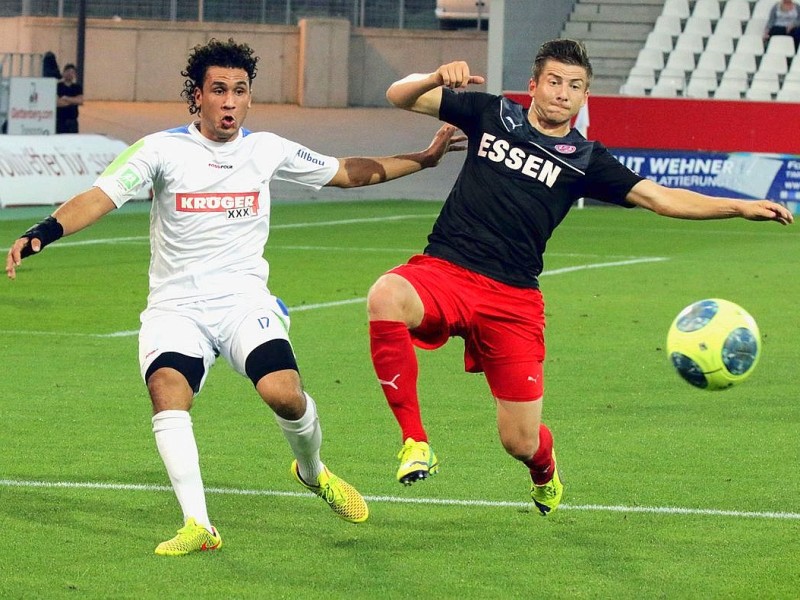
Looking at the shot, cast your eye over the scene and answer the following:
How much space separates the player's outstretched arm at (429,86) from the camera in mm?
6758

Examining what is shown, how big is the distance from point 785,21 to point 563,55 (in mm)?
26262

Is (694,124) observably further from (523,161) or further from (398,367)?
(398,367)

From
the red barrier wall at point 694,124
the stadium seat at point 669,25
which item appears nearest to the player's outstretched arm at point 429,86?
the red barrier wall at point 694,124

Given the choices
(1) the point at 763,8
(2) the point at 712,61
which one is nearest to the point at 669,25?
(2) the point at 712,61

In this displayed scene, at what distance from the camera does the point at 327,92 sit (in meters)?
46.3

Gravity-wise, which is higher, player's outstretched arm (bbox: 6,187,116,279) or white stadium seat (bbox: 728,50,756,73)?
white stadium seat (bbox: 728,50,756,73)

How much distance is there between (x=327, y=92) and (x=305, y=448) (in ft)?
131

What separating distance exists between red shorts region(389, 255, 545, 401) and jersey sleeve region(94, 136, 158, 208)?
110cm

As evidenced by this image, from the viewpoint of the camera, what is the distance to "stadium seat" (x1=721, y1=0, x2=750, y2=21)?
3353cm

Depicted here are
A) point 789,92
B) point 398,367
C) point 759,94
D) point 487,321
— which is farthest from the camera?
point 759,94

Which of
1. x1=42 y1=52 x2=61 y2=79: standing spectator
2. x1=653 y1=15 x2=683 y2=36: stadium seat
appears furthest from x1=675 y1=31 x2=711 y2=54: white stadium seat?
x1=42 y1=52 x2=61 y2=79: standing spectator

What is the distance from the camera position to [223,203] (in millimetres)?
6973

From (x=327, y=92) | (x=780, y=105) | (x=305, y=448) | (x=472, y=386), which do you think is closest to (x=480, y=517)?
(x=305, y=448)

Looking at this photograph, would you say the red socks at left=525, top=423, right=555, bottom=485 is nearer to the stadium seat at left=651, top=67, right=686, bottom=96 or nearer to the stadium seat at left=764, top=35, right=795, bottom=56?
the stadium seat at left=651, top=67, right=686, bottom=96
